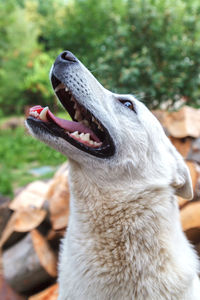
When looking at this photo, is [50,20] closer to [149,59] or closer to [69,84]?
[149,59]

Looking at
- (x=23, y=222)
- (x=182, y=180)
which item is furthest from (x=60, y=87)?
(x=23, y=222)

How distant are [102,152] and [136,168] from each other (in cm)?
24

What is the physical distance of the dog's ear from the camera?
187cm

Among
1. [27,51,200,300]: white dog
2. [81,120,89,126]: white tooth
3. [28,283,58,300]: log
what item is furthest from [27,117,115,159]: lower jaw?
[28,283,58,300]: log

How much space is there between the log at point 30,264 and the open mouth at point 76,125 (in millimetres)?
1654

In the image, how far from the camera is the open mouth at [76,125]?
159cm

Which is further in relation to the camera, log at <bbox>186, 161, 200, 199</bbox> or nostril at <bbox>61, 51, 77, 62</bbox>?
log at <bbox>186, 161, 200, 199</bbox>

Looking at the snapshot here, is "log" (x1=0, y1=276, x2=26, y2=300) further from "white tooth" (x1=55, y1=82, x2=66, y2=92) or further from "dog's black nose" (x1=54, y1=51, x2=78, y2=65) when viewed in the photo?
"dog's black nose" (x1=54, y1=51, x2=78, y2=65)

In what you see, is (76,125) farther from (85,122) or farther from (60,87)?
(60,87)

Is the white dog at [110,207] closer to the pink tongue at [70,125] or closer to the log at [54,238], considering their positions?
the pink tongue at [70,125]

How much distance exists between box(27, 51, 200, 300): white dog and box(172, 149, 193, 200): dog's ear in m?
0.13

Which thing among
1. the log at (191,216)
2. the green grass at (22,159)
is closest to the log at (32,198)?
the green grass at (22,159)

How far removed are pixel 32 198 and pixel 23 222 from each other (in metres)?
0.39

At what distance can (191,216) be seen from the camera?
2674 mm
